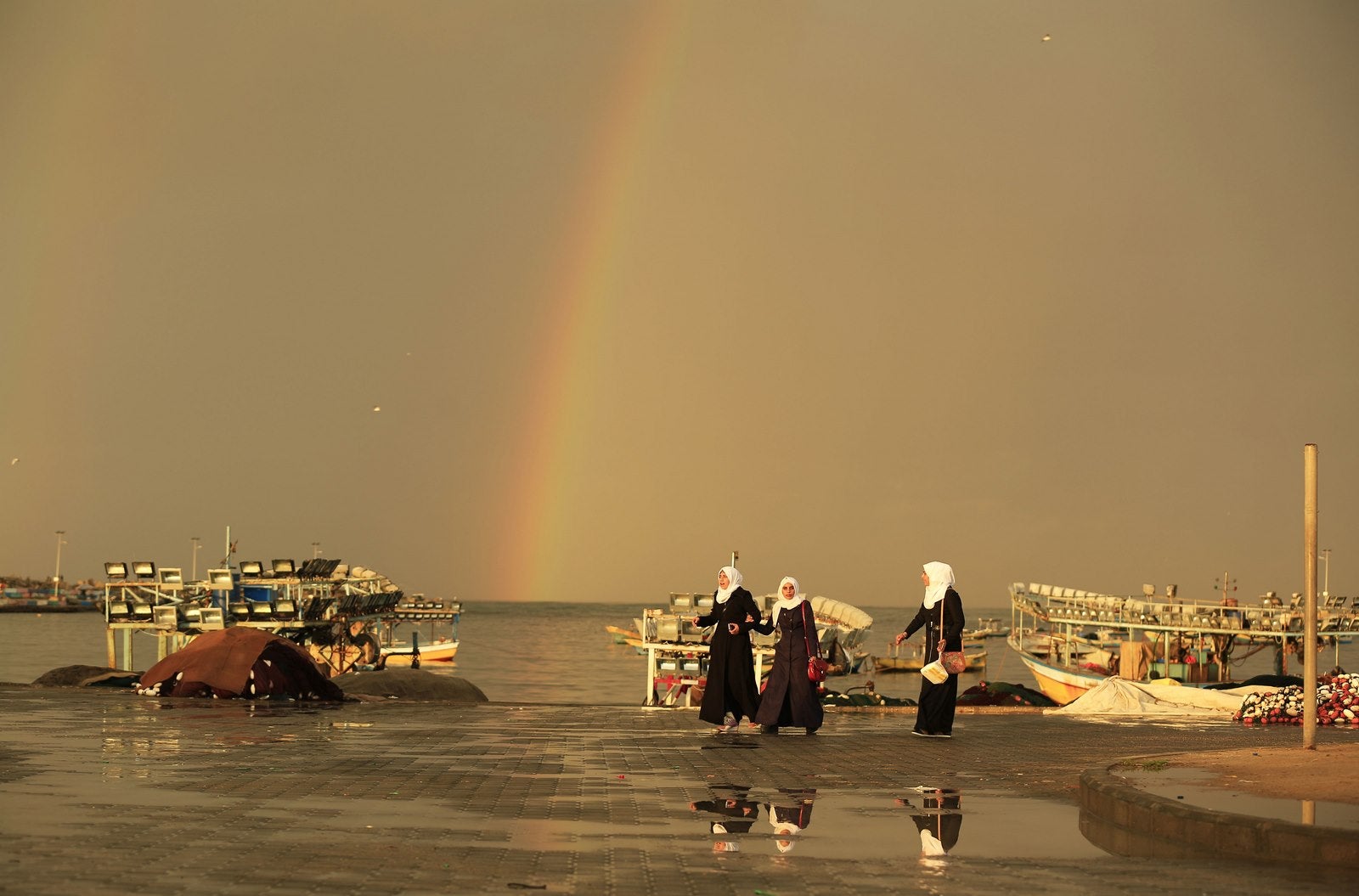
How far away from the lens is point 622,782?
12.3 meters

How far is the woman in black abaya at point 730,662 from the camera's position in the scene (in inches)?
770

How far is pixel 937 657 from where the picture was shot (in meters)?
18.9

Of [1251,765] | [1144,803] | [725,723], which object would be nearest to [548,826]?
[1144,803]

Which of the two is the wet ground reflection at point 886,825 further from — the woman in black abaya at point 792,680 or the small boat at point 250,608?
the small boat at point 250,608

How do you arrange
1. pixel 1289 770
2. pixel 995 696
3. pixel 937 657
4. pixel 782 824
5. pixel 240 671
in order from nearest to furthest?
pixel 782 824, pixel 1289 770, pixel 937 657, pixel 240 671, pixel 995 696

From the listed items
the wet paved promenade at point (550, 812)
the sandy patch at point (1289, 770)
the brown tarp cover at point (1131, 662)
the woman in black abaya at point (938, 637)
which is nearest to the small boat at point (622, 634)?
the brown tarp cover at point (1131, 662)

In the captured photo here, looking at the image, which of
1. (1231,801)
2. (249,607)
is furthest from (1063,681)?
(1231,801)

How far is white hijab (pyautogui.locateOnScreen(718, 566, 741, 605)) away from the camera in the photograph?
19766mm

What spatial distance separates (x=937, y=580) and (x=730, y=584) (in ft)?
8.50

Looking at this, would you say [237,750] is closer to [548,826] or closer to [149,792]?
[149,792]

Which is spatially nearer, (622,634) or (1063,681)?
(1063,681)

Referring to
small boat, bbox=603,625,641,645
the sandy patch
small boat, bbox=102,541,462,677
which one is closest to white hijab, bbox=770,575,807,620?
the sandy patch

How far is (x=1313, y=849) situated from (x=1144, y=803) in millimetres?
1427

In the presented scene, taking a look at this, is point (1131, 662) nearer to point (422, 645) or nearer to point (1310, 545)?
point (1310, 545)
